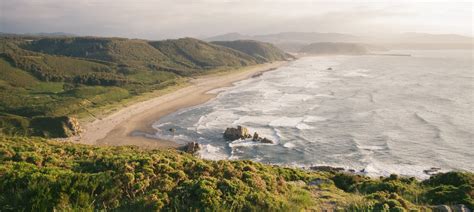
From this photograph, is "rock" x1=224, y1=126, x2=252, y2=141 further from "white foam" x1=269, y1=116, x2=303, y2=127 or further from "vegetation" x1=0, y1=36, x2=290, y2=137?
"vegetation" x1=0, y1=36, x2=290, y2=137

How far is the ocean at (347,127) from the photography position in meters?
39.3

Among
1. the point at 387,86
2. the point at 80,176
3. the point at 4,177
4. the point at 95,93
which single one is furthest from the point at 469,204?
the point at 387,86

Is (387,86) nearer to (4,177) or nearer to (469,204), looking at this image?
(469,204)

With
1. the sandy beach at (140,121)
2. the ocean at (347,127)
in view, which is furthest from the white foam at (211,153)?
the sandy beach at (140,121)

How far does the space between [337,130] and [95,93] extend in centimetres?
5680

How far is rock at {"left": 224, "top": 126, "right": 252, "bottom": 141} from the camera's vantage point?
48.2 meters

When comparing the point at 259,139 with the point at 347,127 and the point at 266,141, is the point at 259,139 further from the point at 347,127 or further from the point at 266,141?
the point at 347,127

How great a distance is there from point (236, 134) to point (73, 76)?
72107mm

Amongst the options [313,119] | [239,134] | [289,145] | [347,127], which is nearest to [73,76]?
[239,134]

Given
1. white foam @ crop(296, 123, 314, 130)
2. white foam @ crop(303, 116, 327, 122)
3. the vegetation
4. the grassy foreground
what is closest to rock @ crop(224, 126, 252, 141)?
white foam @ crop(296, 123, 314, 130)

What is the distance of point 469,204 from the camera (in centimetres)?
1320

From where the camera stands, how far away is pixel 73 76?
104m

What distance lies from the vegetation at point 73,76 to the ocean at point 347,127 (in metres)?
20.3

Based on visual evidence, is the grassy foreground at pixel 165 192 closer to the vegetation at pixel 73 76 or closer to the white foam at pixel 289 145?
the white foam at pixel 289 145
